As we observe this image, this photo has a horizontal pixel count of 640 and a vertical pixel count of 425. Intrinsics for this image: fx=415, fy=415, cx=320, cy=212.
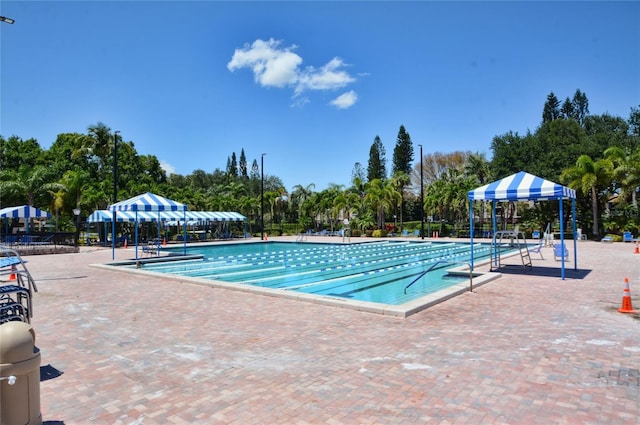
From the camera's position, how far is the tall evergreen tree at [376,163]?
6636 cm

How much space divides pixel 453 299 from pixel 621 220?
29.4m

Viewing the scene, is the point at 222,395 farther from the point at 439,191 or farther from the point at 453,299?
the point at 439,191

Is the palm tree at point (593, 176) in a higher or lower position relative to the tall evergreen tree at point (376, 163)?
lower

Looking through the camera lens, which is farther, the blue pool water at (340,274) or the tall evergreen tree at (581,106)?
the tall evergreen tree at (581,106)

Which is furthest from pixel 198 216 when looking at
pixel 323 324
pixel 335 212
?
pixel 323 324

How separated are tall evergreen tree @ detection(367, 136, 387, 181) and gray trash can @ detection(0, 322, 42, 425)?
6355cm

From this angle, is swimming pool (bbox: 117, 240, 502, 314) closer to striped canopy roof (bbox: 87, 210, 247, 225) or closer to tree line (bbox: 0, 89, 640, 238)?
striped canopy roof (bbox: 87, 210, 247, 225)

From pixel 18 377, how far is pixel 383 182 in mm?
42014

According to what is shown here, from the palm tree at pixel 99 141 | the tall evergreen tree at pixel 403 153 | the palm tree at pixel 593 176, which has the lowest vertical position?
the palm tree at pixel 593 176

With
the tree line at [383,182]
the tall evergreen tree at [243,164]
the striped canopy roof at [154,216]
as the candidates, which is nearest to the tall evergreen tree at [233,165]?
the tall evergreen tree at [243,164]

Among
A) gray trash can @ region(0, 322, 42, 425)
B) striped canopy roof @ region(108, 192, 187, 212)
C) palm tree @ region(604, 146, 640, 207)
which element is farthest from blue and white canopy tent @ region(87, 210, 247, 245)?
palm tree @ region(604, 146, 640, 207)

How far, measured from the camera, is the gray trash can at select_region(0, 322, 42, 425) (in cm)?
291

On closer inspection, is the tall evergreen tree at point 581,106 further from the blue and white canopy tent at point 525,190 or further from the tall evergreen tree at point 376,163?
the blue and white canopy tent at point 525,190

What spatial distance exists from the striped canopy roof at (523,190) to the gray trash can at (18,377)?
11426 mm
